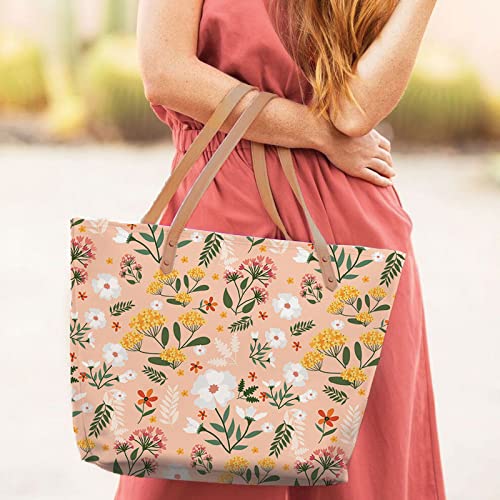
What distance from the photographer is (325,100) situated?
1.00 meters

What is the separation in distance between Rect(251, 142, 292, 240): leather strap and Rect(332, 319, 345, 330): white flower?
0.11 metres

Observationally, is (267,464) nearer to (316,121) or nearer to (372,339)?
(372,339)

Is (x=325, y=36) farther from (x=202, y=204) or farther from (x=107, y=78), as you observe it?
(x=107, y=78)

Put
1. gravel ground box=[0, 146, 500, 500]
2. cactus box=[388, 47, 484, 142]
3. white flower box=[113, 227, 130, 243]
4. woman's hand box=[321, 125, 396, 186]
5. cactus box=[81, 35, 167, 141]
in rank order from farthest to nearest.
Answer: cactus box=[388, 47, 484, 142] → cactus box=[81, 35, 167, 141] → gravel ground box=[0, 146, 500, 500] → woman's hand box=[321, 125, 396, 186] → white flower box=[113, 227, 130, 243]

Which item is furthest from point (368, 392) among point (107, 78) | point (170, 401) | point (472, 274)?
point (107, 78)

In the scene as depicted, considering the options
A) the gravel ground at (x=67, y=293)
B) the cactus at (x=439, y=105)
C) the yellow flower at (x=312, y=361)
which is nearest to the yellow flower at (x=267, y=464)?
the yellow flower at (x=312, y=361)

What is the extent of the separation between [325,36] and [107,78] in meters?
6.20

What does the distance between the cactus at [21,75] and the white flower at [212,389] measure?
21.5 ft

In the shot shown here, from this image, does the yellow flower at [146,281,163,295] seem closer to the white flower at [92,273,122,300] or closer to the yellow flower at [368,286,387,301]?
the white flower at [92,273,122,300]

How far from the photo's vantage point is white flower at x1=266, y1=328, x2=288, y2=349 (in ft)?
3.05

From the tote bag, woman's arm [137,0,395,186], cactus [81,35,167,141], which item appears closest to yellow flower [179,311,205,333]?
the tote bag

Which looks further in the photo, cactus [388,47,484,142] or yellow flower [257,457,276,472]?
cactus [388,47,484,142]

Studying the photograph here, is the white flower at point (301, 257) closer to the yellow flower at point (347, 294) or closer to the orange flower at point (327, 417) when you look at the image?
the yellow flower at point (347, 294)

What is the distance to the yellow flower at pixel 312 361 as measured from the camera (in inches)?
36.9
